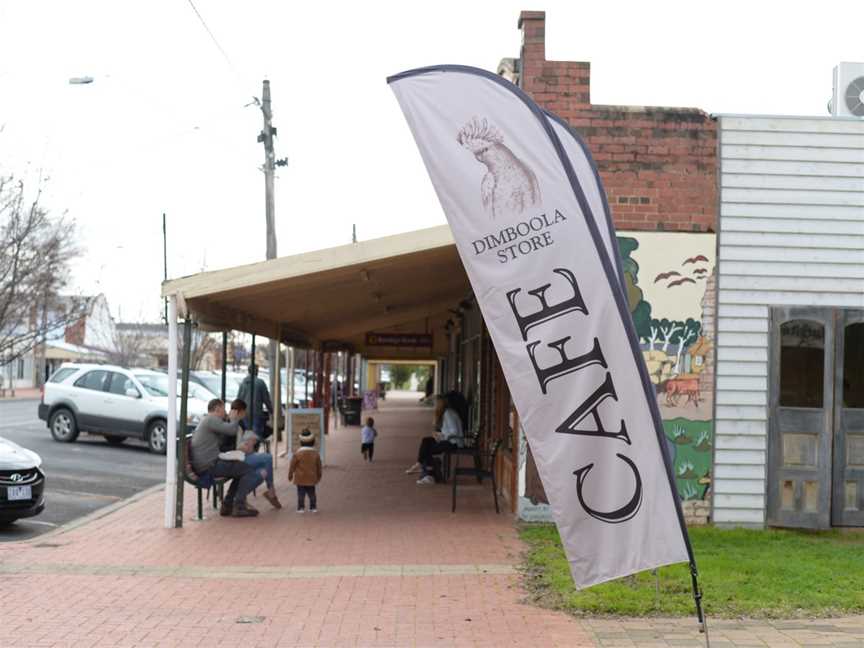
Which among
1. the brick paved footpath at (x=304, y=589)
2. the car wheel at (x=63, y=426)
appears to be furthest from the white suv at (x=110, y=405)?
the brick paved footpath at (x=304, y=589)

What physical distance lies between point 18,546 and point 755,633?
6.91 m

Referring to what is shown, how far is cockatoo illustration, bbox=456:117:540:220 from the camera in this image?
6531 millimetres

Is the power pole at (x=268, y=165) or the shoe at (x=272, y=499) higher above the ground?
the power pole at (x=268, y=165)

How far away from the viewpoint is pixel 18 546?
10.5 m

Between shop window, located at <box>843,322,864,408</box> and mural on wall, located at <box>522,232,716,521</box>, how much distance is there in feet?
4.55

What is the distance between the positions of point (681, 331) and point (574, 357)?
5.30 m

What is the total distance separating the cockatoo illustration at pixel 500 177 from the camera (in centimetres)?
653

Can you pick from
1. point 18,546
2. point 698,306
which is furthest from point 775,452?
point 18,546

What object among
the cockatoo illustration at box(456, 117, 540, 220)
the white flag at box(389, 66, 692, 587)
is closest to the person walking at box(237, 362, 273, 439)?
the cockatoo illustration at box(456, 117, 540, 220)

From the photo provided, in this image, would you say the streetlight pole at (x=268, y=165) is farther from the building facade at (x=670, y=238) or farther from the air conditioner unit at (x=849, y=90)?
the air conditioner unit at (x=849, y=90)

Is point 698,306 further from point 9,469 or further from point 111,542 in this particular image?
point 9,469

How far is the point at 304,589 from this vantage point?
848 cm

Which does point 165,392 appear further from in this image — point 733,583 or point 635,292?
point 733,583

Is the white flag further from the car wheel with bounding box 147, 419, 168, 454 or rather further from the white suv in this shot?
the car wheel with bounding box 147, 419, 168, 454
